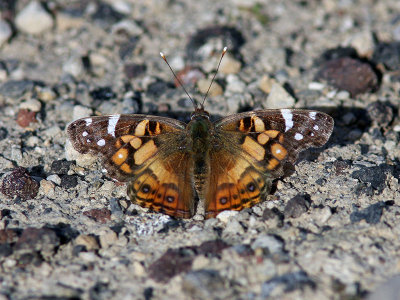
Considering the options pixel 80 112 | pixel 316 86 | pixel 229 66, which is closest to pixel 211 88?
pixel 229 66

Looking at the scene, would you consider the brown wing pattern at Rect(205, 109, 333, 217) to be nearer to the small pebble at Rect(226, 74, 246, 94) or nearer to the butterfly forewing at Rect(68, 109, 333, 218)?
the butterfly forewing at Rect(68, 109, 333, 218)

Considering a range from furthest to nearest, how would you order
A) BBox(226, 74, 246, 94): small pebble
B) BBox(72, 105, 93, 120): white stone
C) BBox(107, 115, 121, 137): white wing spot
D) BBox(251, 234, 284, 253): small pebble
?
BBox(226, 74, 246, 94): small pebble < BBox(72, 105, 93, 120): white stone < BBox(107, 115, 121, 137): white wing spot < BBox(251, 234, 284, 253): small pebble

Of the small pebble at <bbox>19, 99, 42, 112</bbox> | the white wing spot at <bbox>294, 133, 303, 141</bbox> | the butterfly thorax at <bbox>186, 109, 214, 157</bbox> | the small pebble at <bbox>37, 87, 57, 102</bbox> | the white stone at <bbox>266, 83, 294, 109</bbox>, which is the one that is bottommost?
the white wing spot at <bbox>294, 133, 303, 141</bbox>

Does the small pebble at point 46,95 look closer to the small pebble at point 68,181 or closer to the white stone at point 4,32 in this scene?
the white stone at point 4,32

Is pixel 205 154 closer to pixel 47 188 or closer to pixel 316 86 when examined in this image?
pixel 47 188

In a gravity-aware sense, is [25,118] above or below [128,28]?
below

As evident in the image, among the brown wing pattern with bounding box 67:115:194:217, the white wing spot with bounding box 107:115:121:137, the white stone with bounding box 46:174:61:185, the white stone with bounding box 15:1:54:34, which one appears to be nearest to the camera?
the brown wing pattern with bounding box 67:115:194:217

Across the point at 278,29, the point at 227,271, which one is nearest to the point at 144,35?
the point at 278,29

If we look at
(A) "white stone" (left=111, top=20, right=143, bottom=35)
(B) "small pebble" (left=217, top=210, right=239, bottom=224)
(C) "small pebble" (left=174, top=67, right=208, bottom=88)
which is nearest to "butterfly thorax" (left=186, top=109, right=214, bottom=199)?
(B) "small pebble" (left=217, top=210, right=239, bottom=224)
